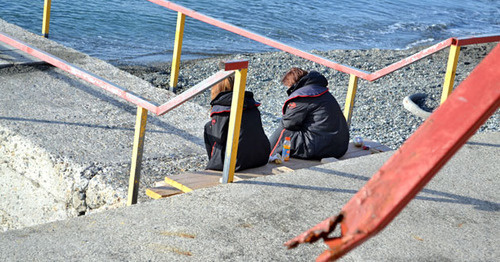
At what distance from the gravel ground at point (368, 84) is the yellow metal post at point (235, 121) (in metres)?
3.11

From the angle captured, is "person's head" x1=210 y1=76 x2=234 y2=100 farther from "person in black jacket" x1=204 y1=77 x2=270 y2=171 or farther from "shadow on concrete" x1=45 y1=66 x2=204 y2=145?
"shadow on concrete" x1=45 y1=66 x2=204 y2=145

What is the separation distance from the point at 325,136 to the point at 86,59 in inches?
139

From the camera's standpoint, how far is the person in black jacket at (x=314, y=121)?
4.77 m

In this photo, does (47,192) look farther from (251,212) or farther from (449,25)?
(449,25)

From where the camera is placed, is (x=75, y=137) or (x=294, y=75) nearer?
(x=75, y=137)

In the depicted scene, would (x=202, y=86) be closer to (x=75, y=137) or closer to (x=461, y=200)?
(x=461, y=200)

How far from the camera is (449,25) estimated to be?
2542cm

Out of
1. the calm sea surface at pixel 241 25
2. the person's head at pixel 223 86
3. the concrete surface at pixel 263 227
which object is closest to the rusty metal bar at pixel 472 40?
the concrete surface at pixel 263 227

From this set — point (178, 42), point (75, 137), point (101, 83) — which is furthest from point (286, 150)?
point (178, 42)

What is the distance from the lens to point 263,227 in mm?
3027

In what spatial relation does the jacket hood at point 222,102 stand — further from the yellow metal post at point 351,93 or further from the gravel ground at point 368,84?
the gravel ground at point 368,84

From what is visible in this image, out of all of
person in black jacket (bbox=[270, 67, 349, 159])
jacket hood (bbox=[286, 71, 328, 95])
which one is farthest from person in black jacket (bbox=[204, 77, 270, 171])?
jacket hood (bbox=[286, 71, 328, 95])

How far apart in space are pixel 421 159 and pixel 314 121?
4.05 meters

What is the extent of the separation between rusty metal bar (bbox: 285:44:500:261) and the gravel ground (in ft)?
18.8
